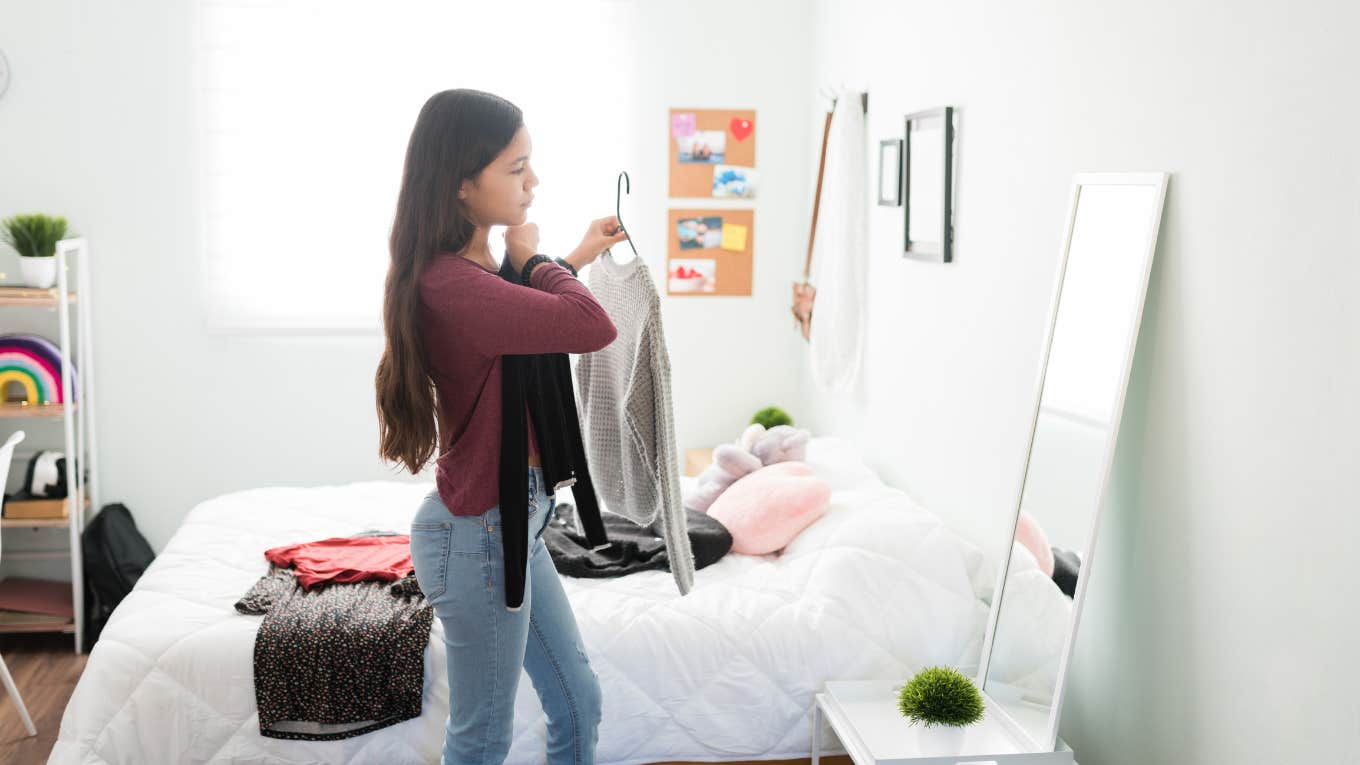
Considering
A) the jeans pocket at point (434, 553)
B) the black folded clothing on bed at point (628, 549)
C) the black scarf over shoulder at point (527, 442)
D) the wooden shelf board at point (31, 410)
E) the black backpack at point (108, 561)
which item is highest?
the black scarf over shoulder at point (527, 442)

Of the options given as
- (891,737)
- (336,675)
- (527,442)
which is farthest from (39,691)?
(891,737)

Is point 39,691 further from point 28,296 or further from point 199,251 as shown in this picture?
point 199,251

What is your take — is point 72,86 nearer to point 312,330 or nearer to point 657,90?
point 312,330

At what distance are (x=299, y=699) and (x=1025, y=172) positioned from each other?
184 centimetres

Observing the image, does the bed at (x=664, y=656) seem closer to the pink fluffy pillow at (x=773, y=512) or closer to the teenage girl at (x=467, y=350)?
the pink fluffy pillow at (x=773, y=512)

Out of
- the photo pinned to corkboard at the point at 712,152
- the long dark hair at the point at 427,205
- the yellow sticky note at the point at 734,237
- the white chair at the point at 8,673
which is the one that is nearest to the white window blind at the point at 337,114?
the photo pinned to corkboard at the point at 712,152

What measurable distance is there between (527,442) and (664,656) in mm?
890

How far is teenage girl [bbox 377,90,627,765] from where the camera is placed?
1633 millimetres

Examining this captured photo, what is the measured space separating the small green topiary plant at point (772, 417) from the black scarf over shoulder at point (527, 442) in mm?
2396

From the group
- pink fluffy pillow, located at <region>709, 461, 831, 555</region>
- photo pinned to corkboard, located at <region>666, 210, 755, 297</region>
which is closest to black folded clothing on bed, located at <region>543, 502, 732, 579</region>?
pink fluffy pillow, located at <region>709, 461, 831, 555</region>

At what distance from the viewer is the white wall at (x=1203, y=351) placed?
1542mm

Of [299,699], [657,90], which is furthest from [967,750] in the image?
[657,90]

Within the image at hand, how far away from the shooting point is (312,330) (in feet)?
13.8

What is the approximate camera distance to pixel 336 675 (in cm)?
232
